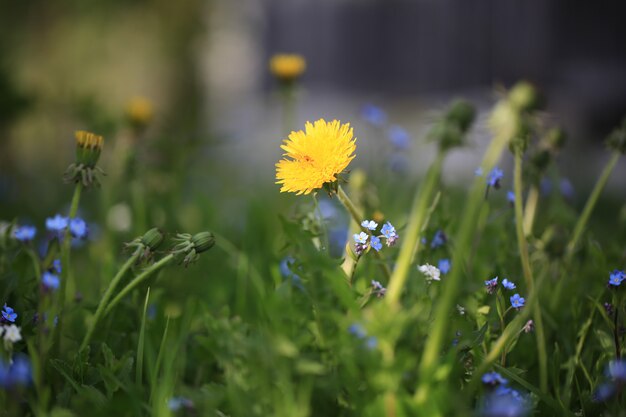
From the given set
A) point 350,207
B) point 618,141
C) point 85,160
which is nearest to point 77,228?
point 85,160

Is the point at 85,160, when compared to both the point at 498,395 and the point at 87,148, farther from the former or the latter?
the point at 498,395

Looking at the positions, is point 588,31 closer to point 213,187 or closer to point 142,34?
point 213,187

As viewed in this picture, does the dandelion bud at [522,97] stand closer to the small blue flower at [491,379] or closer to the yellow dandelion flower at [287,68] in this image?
the small blue flower at [491,379]

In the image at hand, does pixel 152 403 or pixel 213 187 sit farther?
pixel 213 187

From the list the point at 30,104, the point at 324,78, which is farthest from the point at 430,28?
the point at 30,104

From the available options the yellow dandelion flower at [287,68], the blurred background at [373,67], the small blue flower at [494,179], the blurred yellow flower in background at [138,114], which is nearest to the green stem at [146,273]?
the small blue flower at [494,179]

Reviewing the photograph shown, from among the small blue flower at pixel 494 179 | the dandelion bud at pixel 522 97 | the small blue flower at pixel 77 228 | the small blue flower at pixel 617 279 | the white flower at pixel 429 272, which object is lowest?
the small blue flower at pixel 77 228

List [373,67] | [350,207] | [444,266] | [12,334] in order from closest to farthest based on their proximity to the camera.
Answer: [12,334] → [350,207] → [444,266] → [373,67]

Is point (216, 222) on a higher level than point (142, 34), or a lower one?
lower
